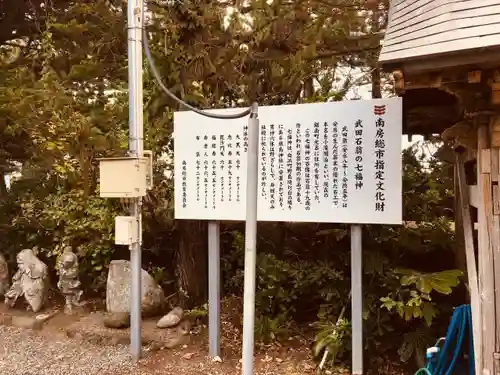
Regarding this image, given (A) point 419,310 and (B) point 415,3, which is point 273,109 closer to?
(B) point 415,3

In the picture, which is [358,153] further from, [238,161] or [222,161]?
[222,161]

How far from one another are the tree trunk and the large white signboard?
1.29m

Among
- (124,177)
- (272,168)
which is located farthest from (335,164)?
(124,177)

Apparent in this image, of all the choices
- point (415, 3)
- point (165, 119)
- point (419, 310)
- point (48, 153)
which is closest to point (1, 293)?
point (48, 153)

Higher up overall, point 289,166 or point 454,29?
point 454,29

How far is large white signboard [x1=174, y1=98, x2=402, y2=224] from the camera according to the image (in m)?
4.64

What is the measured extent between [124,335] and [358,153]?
12.3ft

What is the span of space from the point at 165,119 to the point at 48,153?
190 centimetres

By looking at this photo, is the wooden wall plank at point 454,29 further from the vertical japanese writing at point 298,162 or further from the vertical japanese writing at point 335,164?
the vertical japanese writing at point 298,162

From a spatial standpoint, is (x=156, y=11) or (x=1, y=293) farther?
(x=1, y=293)

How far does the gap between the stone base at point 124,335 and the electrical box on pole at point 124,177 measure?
1.95 meters

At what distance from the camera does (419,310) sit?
15.8 ft

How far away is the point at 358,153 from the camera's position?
4.75 metres

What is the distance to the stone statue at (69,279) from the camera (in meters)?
6.72
